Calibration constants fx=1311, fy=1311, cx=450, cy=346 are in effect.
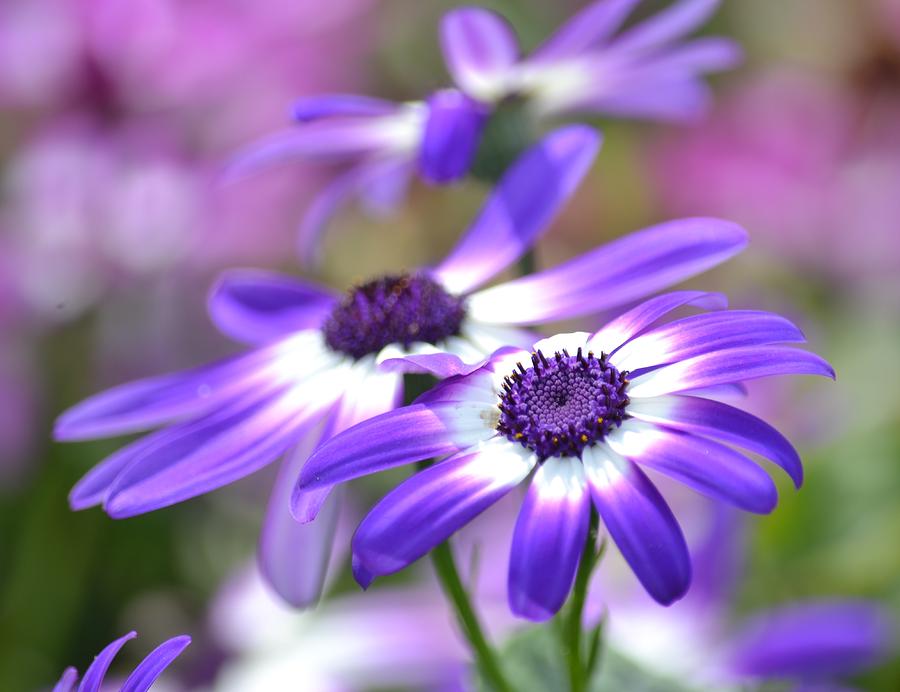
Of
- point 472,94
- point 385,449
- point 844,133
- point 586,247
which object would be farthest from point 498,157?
point 844,133

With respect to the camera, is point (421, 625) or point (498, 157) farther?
point (421, 625)

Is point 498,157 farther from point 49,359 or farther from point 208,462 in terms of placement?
point 49,359

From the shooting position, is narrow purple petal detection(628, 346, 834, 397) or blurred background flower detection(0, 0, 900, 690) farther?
blurred background flower detection(0, 0, 900, 690)

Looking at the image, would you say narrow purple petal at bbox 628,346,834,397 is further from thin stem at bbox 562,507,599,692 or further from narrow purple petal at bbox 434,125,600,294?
narrow purple petal at bbox 434,125,600,294

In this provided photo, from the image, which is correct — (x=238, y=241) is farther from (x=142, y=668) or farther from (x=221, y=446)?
(x=142, y=668)

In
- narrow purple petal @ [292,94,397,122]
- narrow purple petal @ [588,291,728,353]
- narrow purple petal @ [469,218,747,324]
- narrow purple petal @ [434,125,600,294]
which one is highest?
narrow purple petal @ [292,94,397,122]

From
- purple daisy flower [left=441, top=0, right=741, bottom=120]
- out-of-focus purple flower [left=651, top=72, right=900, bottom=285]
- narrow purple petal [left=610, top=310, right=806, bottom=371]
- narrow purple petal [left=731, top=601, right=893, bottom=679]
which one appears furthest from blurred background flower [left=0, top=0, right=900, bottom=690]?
narrow purple petal [left=610, top=310, right=806, bottom=371]
